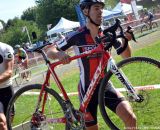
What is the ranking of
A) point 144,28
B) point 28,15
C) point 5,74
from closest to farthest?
point 5,74
point 144,28
point 28,15

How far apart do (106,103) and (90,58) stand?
0.61 meters

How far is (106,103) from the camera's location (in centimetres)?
478

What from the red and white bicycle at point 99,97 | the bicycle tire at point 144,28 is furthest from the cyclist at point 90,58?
the bicycle tire at point 144,28

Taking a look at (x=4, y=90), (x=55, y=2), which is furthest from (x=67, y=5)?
(x=4, y=90)

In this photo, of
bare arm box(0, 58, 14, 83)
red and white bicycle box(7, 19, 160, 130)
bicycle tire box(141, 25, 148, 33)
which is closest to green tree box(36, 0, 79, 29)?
bicycle tire box(141, 25, 148, 33)

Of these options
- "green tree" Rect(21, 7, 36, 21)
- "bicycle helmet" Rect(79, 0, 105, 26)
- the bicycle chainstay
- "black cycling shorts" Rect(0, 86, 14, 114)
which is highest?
"bicycle helmet" Rect(79, 0, 105, 26)

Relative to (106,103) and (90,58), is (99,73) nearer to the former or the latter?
(90,58)

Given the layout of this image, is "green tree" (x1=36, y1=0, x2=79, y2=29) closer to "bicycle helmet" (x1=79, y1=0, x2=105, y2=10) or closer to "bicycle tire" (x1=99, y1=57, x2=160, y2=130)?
"bicycle helmet" (x1=79, y1=0, x2=105, y2=10)

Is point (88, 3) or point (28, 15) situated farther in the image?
point (28, 15)

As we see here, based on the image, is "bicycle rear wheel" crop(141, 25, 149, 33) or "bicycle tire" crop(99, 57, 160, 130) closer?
"bicycle tire" crop(99, 57, 160, 130)

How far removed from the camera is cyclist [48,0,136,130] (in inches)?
186

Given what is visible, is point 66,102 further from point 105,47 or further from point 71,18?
point 71,18

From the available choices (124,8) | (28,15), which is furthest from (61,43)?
(28,15)

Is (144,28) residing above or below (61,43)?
below
